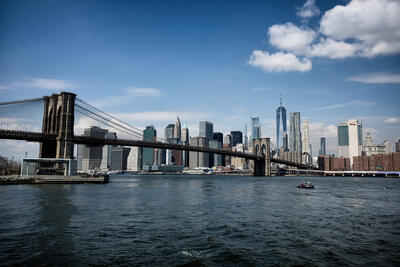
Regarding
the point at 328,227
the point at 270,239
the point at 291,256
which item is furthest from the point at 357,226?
the point at 291,256

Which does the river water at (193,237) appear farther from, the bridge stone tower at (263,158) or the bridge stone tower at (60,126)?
the bridge stone tower at (263,158)

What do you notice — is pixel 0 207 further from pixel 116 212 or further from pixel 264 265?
pixel 264 265

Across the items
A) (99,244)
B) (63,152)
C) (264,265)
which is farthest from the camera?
(63,152)

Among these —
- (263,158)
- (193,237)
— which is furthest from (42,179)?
(263,158)

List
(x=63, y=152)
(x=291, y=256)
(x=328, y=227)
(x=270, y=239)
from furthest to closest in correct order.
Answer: (x=63, y=152), (x=328, y=227), (x=270, y=239), (x=291, y=256)

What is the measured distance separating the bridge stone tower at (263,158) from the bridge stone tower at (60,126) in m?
106

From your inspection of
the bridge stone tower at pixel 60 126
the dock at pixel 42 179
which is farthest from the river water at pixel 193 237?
the bridge stone tower at pixel 60 126

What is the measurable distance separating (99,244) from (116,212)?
414 inches

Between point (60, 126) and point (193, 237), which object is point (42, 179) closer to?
point (60, 126)

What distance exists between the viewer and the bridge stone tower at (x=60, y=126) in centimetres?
7206

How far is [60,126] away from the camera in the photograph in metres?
72.8

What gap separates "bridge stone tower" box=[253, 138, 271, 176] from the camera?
157125 millimetres

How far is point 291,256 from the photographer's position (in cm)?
1382

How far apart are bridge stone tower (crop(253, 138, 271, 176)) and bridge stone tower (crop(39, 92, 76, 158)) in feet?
348
